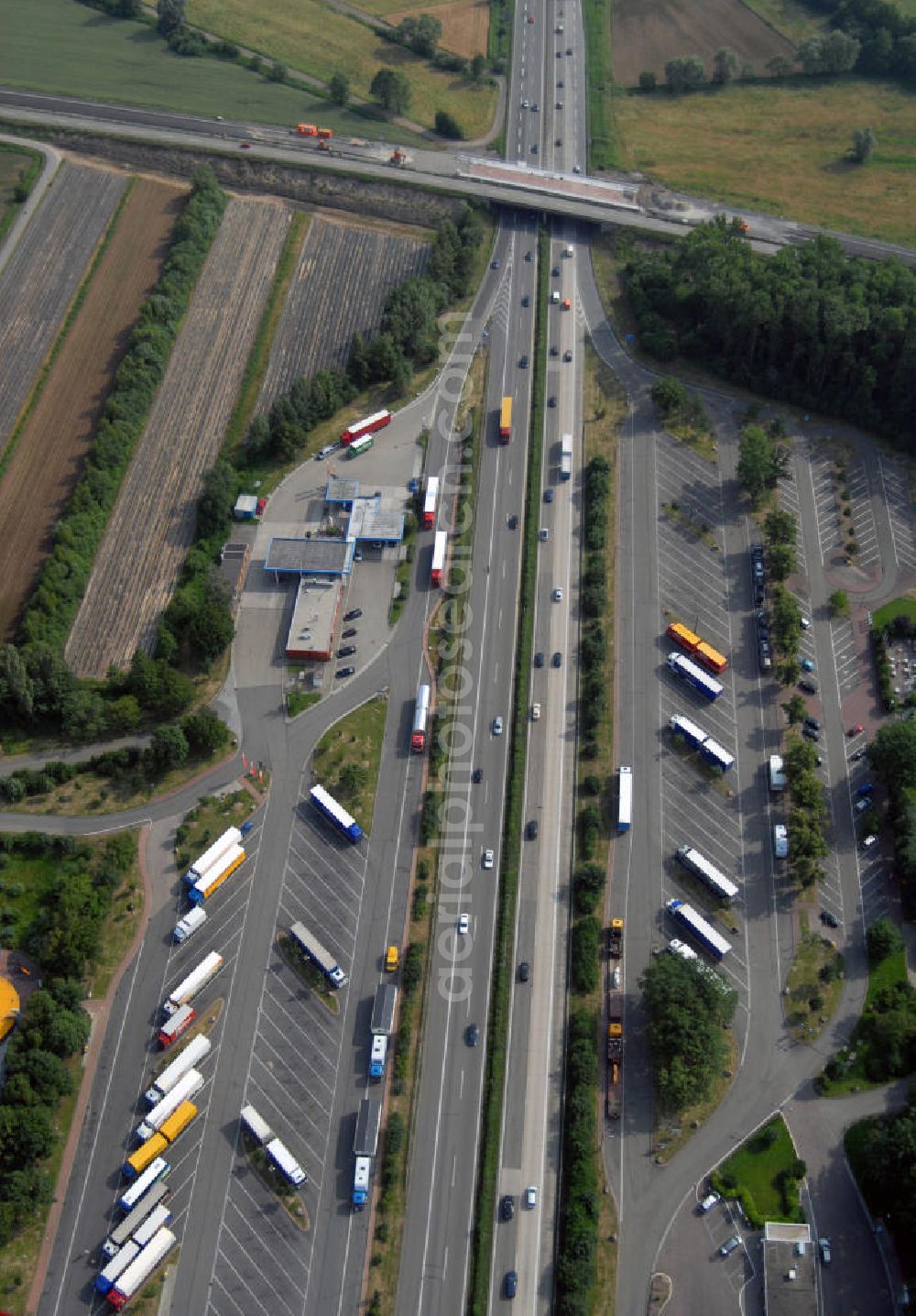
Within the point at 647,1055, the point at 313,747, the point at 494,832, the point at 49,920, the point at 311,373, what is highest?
the point at 311,373

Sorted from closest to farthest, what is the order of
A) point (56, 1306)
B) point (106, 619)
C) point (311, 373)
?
point (56, 1306)
point (106, 619)
point (311, 373)

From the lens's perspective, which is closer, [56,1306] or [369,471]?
[56,1306]

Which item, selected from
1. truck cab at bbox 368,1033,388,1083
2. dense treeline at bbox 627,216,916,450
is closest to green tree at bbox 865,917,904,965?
truck cab at bbox 368,1033,388,1083

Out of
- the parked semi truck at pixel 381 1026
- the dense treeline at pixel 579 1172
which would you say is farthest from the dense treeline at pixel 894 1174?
the parked semi truck at pixel 381 1026

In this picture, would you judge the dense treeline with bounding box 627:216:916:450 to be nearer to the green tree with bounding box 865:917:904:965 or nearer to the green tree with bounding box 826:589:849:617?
the green tree with bounding box 826:589:849:617

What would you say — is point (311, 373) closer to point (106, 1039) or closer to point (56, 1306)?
point (106, 1039)

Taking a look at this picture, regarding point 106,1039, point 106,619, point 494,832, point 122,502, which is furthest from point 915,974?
point 122,502

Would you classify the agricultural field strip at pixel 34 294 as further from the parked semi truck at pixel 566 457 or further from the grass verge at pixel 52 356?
the parked semi truck at pixel 566 457
